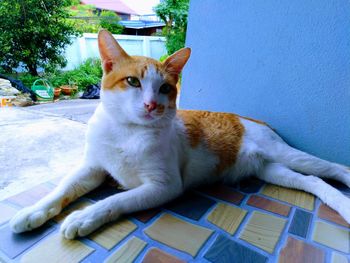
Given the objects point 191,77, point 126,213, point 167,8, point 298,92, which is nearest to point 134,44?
point 167,8

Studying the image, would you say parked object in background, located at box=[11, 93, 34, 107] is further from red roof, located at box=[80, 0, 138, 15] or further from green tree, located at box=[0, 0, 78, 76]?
red roof, located at box=[80, 0, 138, 15]

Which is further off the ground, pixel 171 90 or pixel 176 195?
pixel 171 90

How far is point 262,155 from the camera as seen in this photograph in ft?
4.15

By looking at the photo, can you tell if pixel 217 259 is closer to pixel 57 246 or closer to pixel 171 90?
pixel 57 246

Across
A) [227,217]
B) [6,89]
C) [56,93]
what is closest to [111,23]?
[56,93]

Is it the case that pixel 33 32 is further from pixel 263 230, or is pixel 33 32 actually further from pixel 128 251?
pixel 263 230

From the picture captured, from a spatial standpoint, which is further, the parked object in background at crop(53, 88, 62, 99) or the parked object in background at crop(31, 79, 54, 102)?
the parked object in background at crop(53, 88, 62, 99)

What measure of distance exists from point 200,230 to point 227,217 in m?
0.14

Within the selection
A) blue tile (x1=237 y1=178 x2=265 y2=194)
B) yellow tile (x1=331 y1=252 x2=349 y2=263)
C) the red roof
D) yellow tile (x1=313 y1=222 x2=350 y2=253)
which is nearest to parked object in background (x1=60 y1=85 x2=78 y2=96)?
blue tile (x1=237 y1=178 x2=265 y2=194)

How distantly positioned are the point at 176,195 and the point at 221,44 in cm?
108

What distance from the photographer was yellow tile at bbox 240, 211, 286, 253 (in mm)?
805

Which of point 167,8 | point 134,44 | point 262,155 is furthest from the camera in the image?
point 134,44

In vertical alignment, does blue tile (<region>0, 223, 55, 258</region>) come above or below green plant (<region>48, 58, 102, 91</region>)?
above

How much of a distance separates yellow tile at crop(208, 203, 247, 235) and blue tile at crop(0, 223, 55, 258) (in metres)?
0.58
